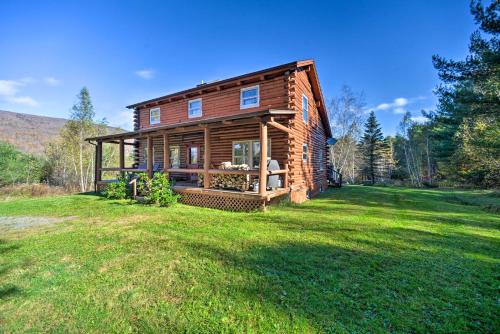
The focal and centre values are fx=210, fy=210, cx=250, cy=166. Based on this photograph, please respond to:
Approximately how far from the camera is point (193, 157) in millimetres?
13859

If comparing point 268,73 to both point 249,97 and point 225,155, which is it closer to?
point 249,97

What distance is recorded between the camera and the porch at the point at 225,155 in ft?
24.9

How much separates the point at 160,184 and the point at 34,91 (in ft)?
83.1

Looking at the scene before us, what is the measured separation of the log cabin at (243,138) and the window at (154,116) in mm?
75

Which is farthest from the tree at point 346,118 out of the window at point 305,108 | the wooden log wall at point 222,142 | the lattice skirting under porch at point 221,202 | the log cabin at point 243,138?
the lattice skirting under porch at point 221,202

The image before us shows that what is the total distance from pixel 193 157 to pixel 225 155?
301cm

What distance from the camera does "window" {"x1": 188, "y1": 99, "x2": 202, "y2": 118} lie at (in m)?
13.0

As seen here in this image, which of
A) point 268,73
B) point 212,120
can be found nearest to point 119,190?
point 212,120

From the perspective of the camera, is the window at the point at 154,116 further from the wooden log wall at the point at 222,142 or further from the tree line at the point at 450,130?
the tree line at the point at 450,130

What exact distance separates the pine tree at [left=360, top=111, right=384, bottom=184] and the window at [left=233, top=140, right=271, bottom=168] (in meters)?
26.6

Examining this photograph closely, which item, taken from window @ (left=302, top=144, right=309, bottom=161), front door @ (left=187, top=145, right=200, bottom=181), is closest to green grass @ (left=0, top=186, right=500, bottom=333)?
window @ (left=302, top=144, right=309, bottom=161)

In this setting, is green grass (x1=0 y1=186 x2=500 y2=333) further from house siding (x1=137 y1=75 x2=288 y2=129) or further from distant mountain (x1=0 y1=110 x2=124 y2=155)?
distant mountain (x1=0 y1=110 x2=124 y2=155)

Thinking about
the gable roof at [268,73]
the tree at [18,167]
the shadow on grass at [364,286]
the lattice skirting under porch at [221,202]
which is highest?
the gable roof at [268,73]

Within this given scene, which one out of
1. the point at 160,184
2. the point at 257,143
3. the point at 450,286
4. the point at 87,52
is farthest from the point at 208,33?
the point at 450,286
